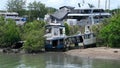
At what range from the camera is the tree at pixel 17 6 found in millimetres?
98250

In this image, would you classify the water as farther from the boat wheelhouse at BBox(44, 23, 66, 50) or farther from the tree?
the tree

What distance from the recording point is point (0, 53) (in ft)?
180

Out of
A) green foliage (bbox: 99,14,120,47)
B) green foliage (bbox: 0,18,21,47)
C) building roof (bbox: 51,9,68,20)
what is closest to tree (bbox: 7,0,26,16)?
building roof (bbox: 51,9,68,20)

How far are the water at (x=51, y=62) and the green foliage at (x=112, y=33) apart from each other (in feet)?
23.9

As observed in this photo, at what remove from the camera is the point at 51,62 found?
45125 millimetres

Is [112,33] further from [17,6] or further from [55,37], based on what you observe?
[17,6]

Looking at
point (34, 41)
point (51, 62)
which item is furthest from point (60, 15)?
point (51, 62)

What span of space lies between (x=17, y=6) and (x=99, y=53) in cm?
5221

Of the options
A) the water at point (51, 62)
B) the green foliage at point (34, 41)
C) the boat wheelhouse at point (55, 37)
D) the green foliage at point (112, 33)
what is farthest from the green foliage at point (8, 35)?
the green foliage at point (112, 33)

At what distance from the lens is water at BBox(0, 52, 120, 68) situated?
42.1 meters

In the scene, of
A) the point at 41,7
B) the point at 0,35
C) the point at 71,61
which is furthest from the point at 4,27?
the point at 41,7

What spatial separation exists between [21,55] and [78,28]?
662 inches

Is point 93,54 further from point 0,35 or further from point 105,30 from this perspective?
point 0,35

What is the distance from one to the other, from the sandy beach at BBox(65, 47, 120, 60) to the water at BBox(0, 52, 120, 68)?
5.91ft
